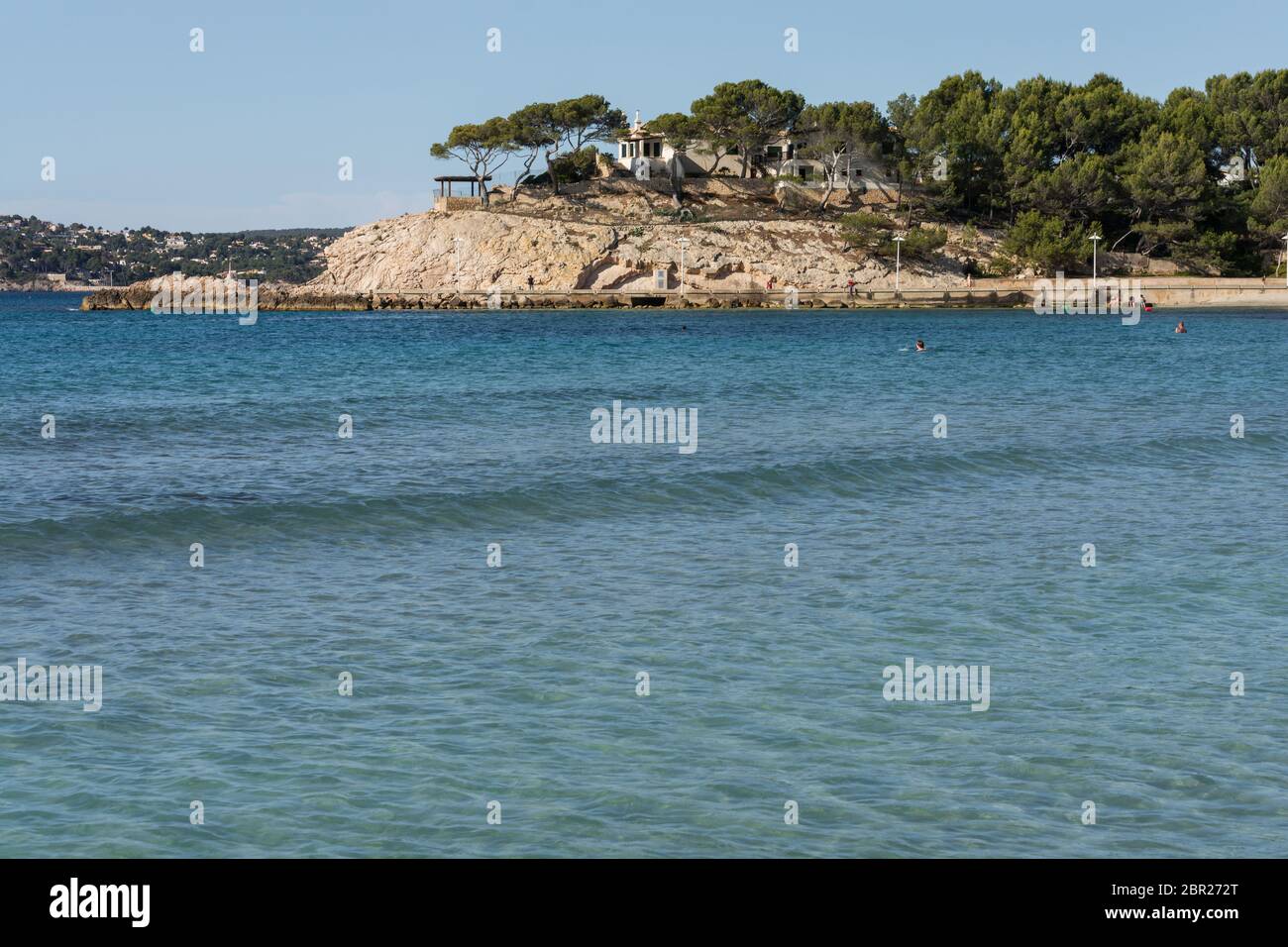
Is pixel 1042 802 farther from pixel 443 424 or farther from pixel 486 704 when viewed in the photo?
pixel 443 424

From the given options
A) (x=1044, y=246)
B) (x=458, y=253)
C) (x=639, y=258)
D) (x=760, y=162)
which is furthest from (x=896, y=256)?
(x=458, y=253)

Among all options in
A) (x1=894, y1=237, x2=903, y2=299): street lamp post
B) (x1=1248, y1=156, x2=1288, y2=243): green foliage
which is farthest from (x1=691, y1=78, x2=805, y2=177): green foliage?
(x1=1248, y1=156, x2=1288, y2=243): green foliage

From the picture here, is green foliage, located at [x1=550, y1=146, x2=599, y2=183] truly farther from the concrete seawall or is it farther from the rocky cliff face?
the concrete seawall

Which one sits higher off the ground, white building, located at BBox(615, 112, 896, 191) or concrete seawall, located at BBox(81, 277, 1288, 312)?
white building, located at BBox(615, 112, 896, 191)

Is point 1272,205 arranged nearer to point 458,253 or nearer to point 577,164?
point 577,164

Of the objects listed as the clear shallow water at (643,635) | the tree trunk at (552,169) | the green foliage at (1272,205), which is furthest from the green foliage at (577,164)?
the clear shallow water at (643,635)

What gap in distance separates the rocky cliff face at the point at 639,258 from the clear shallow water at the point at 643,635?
275ft

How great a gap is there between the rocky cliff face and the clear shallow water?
83.8 metres

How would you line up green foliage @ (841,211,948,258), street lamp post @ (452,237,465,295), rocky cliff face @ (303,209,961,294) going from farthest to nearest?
street lamp post @ (452,237,465,295) → rocky cliff face @ (303,209,961,294) → green foliage @ (841,211,948,258)

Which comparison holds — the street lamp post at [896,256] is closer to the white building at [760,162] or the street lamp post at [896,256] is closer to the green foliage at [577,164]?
the white building at [760,162]

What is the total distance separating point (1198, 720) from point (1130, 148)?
114m

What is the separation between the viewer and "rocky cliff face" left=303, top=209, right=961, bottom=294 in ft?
357

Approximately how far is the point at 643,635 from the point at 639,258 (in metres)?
101
